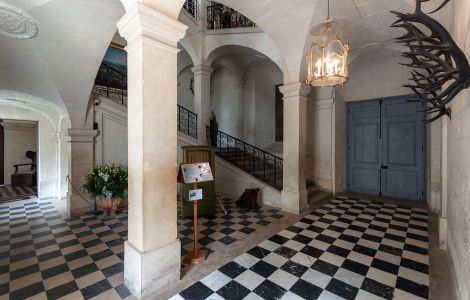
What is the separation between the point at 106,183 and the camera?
5141mm

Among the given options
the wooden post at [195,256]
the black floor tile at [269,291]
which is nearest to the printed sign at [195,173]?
the wooden post at [195,256]

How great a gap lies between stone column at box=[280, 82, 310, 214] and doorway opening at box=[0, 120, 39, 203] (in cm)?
1085

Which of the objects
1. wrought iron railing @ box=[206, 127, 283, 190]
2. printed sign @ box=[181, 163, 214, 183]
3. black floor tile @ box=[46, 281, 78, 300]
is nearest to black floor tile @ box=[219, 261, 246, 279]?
printed sign @ box=[181, 163, 214, 183]

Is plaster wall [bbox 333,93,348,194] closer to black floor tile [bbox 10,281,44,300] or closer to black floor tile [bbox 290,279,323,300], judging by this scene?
black floor tile [bbox 290,279,323,300]

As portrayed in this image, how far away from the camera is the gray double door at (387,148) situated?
6.49 m

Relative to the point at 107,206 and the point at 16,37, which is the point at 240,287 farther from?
the point at 16,37

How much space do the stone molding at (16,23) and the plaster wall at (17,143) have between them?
28.9 feet

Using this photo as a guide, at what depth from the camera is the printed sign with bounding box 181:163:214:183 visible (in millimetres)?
3086

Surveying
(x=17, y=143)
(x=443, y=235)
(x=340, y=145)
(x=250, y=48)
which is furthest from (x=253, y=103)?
(x=17, y=143)

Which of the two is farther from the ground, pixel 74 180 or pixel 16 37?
pixel 16 37

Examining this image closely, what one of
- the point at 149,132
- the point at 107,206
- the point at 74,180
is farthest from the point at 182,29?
the point at 74,180

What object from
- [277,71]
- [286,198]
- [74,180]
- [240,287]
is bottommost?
[240,287]

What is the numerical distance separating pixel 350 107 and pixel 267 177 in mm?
3862

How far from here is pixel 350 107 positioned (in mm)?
7680
